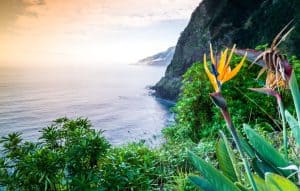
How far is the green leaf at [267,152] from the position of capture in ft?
3.97

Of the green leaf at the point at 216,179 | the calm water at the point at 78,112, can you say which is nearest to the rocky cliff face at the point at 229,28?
the calm water at the point at 78,112

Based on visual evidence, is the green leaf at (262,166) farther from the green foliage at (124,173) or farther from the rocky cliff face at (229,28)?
the rocky cliff face at (229,28)

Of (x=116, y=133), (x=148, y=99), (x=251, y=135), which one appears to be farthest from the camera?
(x=148, y=99)

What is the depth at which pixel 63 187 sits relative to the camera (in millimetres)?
2061

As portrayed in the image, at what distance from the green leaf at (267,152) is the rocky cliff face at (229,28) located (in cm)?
1614

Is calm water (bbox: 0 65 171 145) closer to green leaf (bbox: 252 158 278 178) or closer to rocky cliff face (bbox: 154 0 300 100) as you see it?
rocky cliff face (bbox: 154 0 300 100)

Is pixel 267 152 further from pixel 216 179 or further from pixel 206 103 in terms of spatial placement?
pixel 206 103

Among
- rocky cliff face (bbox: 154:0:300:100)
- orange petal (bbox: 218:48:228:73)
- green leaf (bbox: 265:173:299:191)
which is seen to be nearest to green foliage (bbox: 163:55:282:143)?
green leaf (bbox: 265:173:299:191)

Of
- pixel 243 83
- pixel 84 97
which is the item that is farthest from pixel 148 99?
pixel 243 83

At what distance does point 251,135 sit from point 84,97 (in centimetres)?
2283

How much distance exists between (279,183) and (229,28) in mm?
22292

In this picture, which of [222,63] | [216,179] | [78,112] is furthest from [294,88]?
[78,112]

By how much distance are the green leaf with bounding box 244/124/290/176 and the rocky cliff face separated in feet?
53.0

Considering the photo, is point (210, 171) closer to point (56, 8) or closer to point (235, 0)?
point (56, 8)
